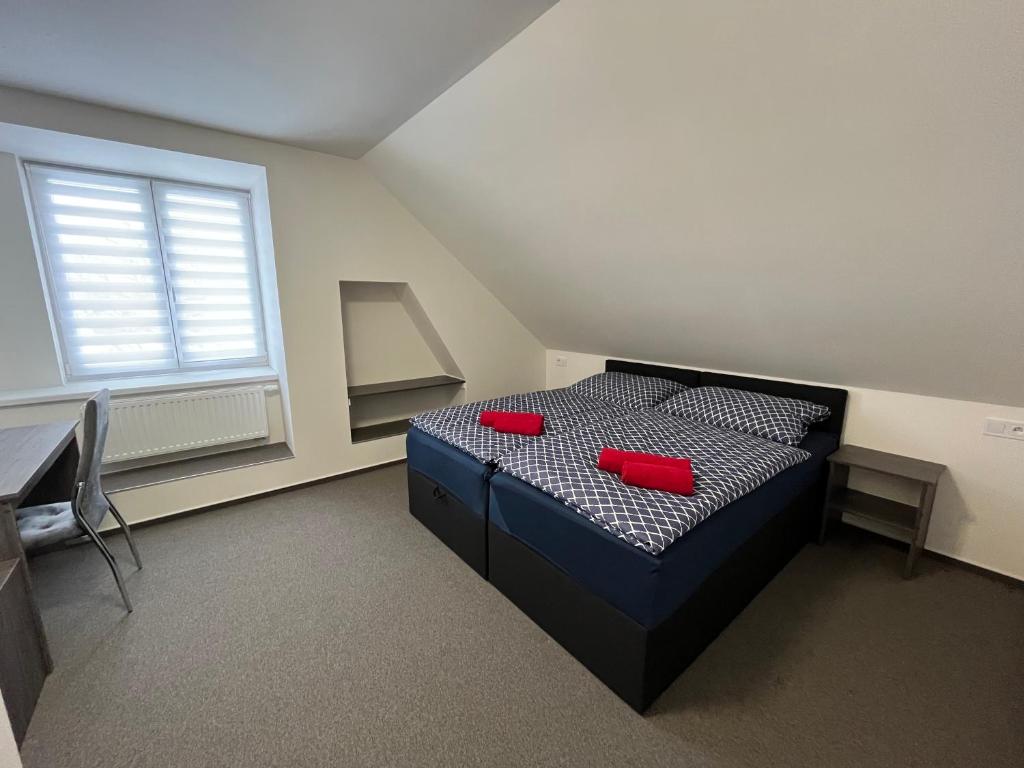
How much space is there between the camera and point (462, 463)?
7.02 ft

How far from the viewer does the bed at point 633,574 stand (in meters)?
1.41

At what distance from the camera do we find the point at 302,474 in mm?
3070

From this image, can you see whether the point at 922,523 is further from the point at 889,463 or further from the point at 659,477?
the point at 659,477

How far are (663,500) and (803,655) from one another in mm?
860

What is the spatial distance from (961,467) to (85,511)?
4.14 m

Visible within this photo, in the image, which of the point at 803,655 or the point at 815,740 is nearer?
the point at 815,740

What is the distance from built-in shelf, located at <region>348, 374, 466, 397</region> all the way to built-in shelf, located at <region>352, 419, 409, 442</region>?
315mm

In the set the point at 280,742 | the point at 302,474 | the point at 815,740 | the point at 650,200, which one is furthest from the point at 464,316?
the point at 815,740

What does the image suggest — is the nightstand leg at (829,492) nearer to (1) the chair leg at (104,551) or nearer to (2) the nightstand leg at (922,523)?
(2) the nightstand leg at (922,523)

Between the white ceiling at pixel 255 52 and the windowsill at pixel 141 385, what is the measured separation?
1.56m

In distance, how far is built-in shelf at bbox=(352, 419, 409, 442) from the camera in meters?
3.43

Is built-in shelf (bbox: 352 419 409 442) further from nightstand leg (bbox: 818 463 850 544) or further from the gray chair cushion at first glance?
nightstand leg (bbox: 818 463 850 544)

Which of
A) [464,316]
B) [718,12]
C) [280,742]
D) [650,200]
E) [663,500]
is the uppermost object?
[718,12]

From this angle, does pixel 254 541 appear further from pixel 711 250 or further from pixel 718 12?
pixel 718 12
